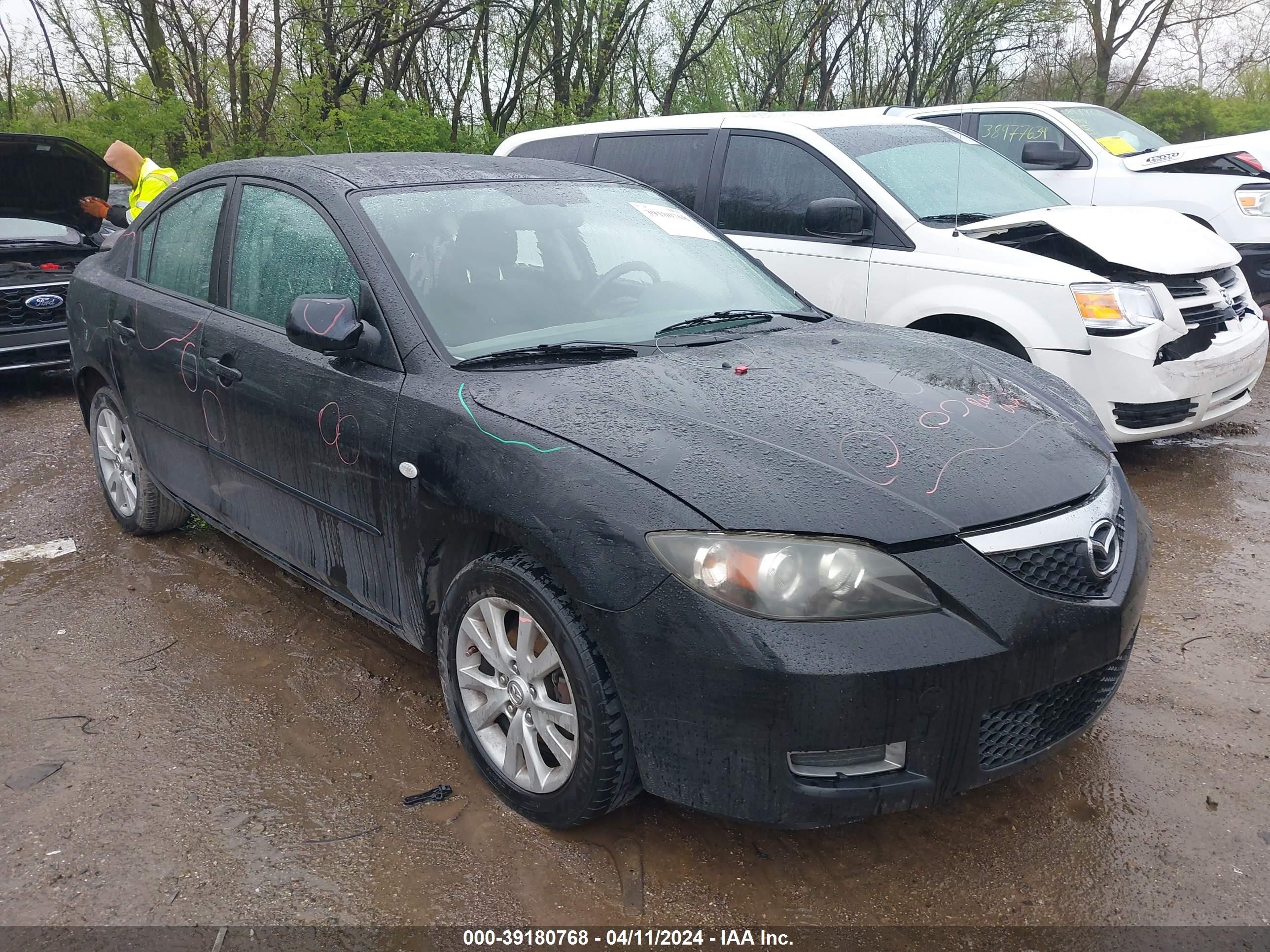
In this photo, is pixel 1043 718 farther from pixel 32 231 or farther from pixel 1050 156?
pixel 32 231

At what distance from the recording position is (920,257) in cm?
525

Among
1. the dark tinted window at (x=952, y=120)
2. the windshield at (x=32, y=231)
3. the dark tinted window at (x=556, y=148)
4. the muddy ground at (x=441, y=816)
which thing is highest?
the dark tinted window at (x=952, y=120)

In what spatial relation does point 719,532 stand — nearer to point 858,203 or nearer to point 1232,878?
point 1232,878

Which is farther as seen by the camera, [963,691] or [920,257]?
[920,257]

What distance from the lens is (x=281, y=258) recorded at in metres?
3.52

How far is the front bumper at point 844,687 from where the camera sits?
212 cm

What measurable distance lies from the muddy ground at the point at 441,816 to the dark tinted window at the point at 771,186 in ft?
9.27

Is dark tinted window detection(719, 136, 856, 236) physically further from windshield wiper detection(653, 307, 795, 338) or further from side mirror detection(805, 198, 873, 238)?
windshield wiper detection(653, 307, 795, 338)

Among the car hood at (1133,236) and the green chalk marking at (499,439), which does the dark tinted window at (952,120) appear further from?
the green chalk marking at (499,439)

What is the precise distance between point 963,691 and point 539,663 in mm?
993

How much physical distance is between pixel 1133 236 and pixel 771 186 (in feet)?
6.40

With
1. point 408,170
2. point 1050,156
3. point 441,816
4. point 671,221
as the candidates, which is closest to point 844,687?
point 441,816

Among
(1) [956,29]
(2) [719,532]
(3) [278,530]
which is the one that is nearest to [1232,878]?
(2) [719,532]

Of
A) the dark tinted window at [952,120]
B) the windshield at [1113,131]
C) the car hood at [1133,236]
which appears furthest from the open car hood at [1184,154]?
the car hood at [1133,236]
